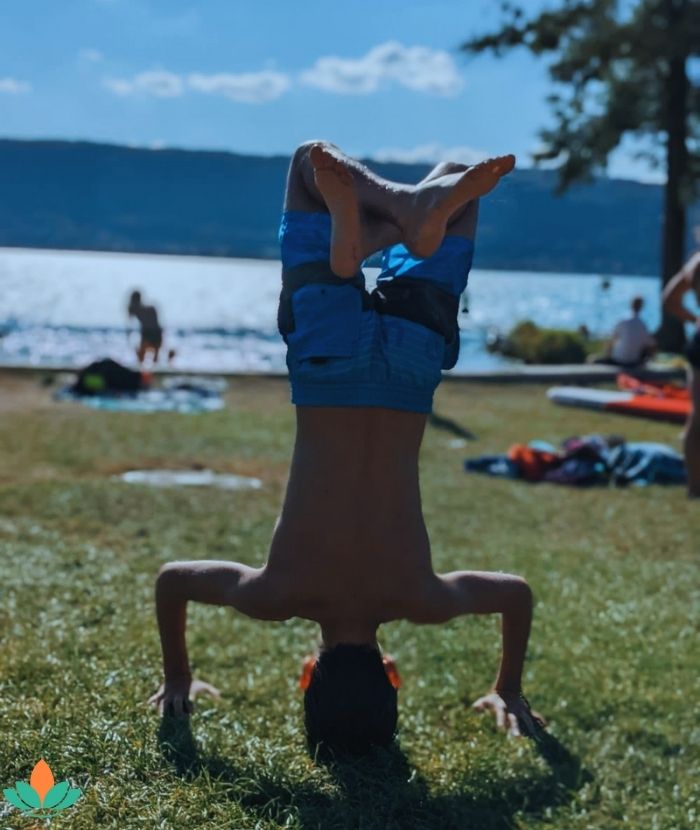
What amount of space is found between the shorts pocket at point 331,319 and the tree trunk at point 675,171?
21085 millimetres

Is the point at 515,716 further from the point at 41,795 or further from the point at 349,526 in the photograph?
the point at 41,795

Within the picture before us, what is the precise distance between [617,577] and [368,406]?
3361 millimetres

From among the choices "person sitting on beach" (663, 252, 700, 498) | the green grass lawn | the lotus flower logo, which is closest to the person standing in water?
the green grass lawn

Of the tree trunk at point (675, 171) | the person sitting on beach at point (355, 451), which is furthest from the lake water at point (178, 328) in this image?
the tree trunk at point (675, 171)

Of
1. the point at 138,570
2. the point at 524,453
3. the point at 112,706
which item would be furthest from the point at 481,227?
the point at 524,453

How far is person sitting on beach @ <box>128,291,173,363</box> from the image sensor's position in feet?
60.0

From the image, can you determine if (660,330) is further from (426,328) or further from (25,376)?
(426,328)

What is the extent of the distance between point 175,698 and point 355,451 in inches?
43.7

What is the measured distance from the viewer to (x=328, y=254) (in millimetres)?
3223

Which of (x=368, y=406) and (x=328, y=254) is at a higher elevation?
(x=328, y=254)

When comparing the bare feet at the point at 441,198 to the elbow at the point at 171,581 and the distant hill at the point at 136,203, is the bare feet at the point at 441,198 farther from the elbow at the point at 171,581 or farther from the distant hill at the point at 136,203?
the distant hill at the point at 136,203

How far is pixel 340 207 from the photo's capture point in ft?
9.84

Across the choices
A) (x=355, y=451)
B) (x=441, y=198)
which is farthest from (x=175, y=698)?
(x=441, y=198)

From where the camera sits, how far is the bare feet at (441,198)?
295 centimetres
